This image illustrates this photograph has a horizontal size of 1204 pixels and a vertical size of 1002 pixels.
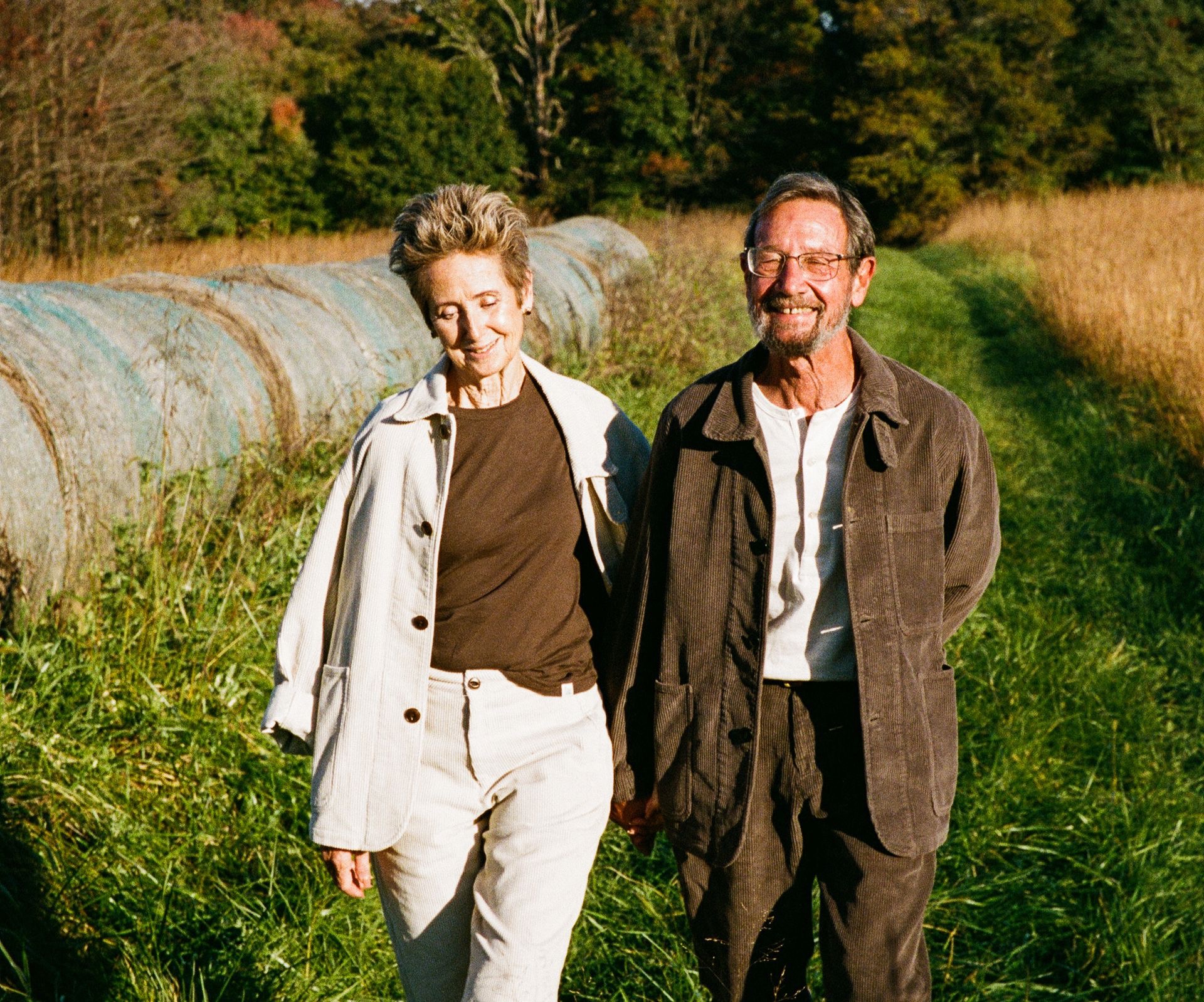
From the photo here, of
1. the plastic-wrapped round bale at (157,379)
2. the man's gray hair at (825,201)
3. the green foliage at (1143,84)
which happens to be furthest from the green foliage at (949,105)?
the man's gray hair at (825,201)

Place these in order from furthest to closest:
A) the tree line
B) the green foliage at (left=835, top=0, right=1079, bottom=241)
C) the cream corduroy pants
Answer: the green foliage at (left=835, top=0, right=1079, bottom=241), the tree line, the cream corduroy pants

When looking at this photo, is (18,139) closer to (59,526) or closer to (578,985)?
(59,526)

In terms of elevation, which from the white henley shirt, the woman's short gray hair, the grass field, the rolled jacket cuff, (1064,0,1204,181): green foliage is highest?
(1064,0,1204,181): green foliage

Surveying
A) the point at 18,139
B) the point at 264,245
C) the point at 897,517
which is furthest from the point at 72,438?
the point at 18,139

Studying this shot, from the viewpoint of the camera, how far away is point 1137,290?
36.5 feet

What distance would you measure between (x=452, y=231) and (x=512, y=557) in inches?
29.0

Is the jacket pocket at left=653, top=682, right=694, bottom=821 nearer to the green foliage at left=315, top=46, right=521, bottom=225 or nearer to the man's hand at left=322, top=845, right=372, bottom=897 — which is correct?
the man's hand at left=322, top=845, right=372, bottom=897

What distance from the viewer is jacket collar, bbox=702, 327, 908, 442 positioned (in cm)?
253

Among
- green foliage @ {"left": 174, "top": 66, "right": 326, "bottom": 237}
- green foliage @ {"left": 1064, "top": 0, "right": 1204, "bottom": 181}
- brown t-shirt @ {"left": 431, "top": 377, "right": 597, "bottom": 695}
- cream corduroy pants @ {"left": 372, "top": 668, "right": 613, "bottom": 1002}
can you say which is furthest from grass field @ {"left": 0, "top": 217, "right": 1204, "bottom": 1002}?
green foliage @ {"left": 1064, "top": 0, "right": 1204, "bottom": 181}

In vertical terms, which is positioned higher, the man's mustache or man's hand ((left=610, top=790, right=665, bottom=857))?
the man's mustache

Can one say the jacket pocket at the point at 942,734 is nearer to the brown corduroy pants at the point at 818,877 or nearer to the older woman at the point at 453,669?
the brown corduroy pants at the point at 818,877

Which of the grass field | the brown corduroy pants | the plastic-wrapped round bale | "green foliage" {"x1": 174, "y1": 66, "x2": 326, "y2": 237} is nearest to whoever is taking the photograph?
the brown corduroy pants

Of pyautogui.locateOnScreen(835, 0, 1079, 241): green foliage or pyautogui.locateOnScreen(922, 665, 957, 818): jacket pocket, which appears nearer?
pyautogui.locateOnScreen(922, 665, 957, 818): jacket pocket

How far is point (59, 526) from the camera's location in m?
4.00
